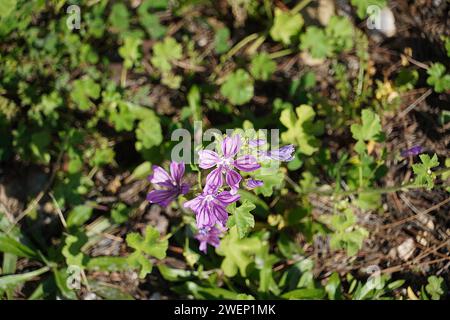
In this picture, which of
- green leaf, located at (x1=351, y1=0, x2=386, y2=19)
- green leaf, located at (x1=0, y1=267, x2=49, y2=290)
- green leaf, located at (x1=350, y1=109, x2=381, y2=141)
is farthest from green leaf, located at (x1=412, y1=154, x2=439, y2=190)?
green leaf, located at (x1=0, y1=267, x2=49, y2=290)

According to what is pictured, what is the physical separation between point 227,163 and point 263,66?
5.30 ft

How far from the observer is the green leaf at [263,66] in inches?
151

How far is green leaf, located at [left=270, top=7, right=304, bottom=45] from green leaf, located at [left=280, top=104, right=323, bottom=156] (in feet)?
2.73

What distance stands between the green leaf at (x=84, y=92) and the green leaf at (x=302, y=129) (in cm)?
135

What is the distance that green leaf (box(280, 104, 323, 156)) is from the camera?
3.29 metres

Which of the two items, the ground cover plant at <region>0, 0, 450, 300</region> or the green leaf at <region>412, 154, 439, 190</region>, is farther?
the ground cover plant at <region>0, 0, 450, 300</region>

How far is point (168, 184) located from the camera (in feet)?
9.37

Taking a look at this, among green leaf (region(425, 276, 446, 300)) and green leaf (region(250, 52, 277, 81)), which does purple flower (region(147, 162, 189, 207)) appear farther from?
green leaf (region(425, 276, 446, 300))

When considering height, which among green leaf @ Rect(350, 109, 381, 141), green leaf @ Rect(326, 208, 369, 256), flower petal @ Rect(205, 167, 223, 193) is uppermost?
flower petal @ Rect(205, 167, 223, 193)

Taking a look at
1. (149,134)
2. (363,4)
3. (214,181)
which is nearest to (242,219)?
(214,181)

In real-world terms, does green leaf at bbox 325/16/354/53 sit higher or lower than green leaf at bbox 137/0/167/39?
lower

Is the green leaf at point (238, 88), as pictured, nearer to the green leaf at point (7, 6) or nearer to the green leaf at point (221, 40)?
the green leaf at point (221, 40)
